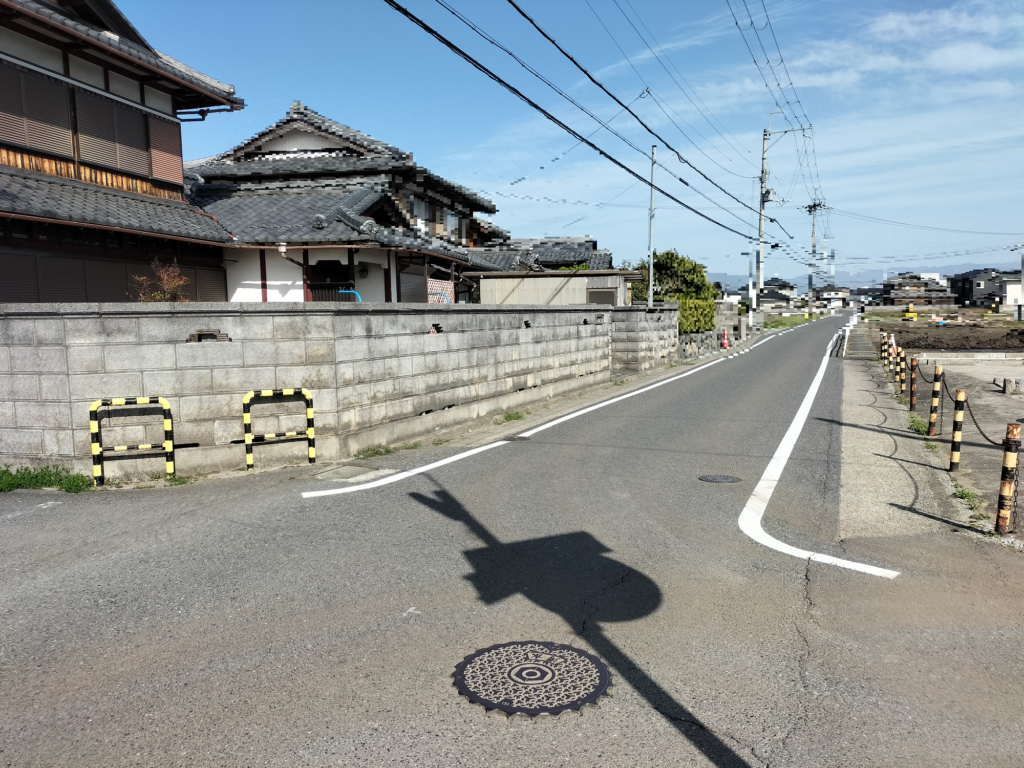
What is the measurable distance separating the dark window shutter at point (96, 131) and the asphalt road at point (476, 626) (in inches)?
381

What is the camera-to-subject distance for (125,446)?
813 cm

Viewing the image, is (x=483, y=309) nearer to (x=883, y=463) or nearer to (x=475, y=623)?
(x=883, y=463)

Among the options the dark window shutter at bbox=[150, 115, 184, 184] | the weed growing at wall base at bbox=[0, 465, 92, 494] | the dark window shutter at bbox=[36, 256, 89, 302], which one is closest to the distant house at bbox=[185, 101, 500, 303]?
the dark window shutter at bbox=[150, 115, 184, 184]

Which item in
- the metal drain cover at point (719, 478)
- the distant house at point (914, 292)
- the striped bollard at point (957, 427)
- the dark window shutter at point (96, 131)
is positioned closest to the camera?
the metal drain cover at point (719, 478)

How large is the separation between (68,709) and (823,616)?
4769 mm

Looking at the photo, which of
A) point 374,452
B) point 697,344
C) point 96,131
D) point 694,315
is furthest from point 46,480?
point 694,315

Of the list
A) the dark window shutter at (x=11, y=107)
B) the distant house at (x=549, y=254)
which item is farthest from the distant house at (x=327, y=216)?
the distant house at (x=549, y=254)

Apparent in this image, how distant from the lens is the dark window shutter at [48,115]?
12961mm

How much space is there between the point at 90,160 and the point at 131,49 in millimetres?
2611

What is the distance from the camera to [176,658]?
13.8 ft

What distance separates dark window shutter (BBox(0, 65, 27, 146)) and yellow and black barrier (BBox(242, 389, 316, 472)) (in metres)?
8.62

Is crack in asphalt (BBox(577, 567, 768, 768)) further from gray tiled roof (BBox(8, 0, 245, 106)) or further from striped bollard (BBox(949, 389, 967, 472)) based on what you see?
gray tiled roof (BBox(8, 0, 245, 106))

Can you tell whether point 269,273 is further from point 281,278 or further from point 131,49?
point 131,49

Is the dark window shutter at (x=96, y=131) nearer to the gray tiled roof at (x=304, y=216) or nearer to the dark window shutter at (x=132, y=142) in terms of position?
the dark window shutter at (x=132, y=142)
